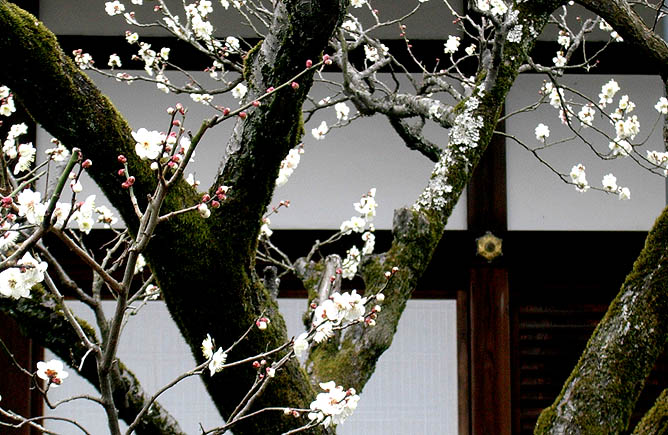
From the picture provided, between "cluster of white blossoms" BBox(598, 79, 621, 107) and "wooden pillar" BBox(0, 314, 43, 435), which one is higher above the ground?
"cluster of white blossoms" BBox(598, 79, 621, 107)

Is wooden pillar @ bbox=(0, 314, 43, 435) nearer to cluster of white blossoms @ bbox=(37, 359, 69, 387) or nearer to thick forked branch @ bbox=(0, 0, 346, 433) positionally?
thick forked branch @ bbox=(0, 0, 346, 433)

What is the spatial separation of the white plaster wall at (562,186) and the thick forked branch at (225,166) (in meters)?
2.99

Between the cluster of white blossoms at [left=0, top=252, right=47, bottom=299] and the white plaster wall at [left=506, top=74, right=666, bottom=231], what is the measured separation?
11.5 feet

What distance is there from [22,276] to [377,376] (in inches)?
131

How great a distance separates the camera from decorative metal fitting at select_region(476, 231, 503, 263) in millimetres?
4336

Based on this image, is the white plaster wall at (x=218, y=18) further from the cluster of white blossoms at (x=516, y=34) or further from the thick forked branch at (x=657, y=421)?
the thick forked branch at (x=657, y=421)

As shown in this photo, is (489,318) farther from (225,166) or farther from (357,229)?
(225,166)

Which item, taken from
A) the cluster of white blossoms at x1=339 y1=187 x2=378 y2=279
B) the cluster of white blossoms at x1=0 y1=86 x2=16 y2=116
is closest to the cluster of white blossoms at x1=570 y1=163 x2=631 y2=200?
the cluster of white blossoms at x1=339 y1=187 x2=378 y2=279

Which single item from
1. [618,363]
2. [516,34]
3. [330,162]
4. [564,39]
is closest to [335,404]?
[618,363]

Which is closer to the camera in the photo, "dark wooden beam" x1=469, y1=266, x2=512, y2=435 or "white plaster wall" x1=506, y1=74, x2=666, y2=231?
"dark wooden beam" x1=469, y1=266, x2=512, y2=435

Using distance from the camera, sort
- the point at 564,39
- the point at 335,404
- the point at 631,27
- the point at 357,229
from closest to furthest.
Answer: the point at 335,404 < the point at 631,27 < the point at 357,229 < the point at 564,39

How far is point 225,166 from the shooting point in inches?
71.4

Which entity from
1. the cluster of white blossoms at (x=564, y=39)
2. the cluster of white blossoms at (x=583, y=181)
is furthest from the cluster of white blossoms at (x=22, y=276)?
the cluster of white blossoms at (x=564, y=39)

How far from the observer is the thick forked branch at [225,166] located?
1.61 metres
